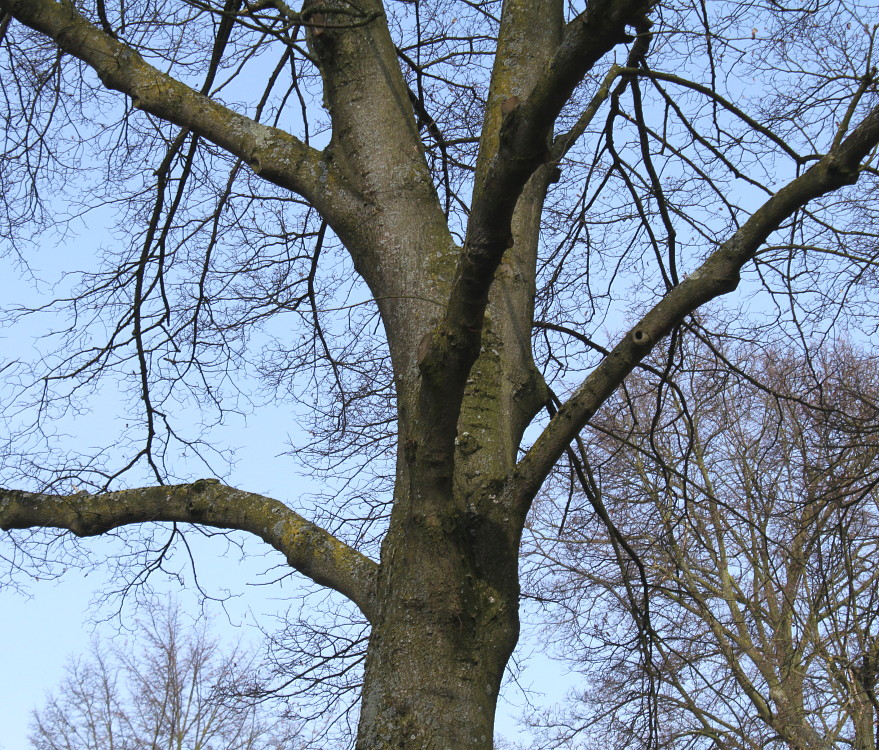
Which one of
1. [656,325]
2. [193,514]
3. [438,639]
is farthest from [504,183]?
[193,514]

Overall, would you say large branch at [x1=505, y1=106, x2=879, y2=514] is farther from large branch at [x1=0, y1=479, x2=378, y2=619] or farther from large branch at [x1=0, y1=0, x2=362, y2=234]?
large branch at [x1=0, y1=0, x2=362, y2=234]

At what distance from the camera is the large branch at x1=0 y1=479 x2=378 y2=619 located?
281 centimetres

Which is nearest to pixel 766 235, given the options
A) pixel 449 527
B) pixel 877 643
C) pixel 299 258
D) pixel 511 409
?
pixel 511 409

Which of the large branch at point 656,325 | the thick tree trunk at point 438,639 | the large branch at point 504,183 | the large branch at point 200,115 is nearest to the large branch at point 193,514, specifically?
the thick tree trunk at point 438,639

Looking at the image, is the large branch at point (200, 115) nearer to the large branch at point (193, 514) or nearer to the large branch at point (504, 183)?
the large branch at point (504, 183)

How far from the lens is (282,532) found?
2.88 meters

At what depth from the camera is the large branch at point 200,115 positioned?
3133 millimetres

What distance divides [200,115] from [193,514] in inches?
60.4

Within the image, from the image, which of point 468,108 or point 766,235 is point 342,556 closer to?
point 766,235

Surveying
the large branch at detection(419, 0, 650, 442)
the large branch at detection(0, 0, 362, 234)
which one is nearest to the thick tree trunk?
the large branch at detection(419, 0, 650, 442)

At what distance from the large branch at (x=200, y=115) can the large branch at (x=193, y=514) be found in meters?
1.07

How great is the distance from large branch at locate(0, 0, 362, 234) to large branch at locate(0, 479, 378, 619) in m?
1.07

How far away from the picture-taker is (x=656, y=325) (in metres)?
2.38

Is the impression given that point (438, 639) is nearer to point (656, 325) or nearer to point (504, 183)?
point (656, 325)
